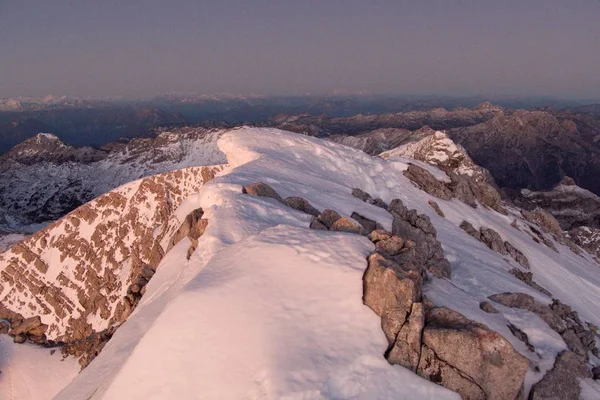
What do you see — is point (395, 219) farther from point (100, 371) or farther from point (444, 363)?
point (100, 371)

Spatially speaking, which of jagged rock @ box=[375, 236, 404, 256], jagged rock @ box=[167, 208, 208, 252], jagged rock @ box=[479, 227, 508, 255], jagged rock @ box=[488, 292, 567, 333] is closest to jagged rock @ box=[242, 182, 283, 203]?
jagged rock @ box=[167, 208, 208, 252]

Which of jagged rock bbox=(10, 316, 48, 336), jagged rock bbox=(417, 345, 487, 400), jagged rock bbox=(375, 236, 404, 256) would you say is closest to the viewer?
jagged rock bbox=(417, 345, 487, 400)

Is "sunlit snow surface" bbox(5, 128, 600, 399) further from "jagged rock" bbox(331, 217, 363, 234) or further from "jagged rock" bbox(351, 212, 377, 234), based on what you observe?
"jagged rock" bbox(351, 212, 377, 234)

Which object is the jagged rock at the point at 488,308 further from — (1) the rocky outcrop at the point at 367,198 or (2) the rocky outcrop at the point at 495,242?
(2) the rocky outcrop at the point at 495,242

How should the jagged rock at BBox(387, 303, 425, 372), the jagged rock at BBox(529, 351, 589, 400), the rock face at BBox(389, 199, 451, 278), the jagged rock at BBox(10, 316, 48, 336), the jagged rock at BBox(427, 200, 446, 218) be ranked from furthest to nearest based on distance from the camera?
the jagged rock at BBox(10, 316, 48, 336)
the jagged rock at BBox(427, 200, 446, 218)
the rock face at BBox(389, 199, 451, 278)
the jagged rock at BBox(529, 351, 589, 400)
the jagged rock at BBox(387, 303, 425, 372)

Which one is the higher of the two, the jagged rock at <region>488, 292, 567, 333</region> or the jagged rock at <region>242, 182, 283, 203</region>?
the jagged rock at <region>242, 182, 283, 203</region>

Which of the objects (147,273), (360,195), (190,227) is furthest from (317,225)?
(360,195)

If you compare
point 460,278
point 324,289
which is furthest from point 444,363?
point 460,278

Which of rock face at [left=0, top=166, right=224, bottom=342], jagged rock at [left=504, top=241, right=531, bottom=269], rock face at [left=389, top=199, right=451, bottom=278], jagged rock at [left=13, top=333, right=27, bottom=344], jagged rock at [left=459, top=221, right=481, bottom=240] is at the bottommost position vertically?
jagged rock at [left=13, top=333, right=27, bottom=344]
